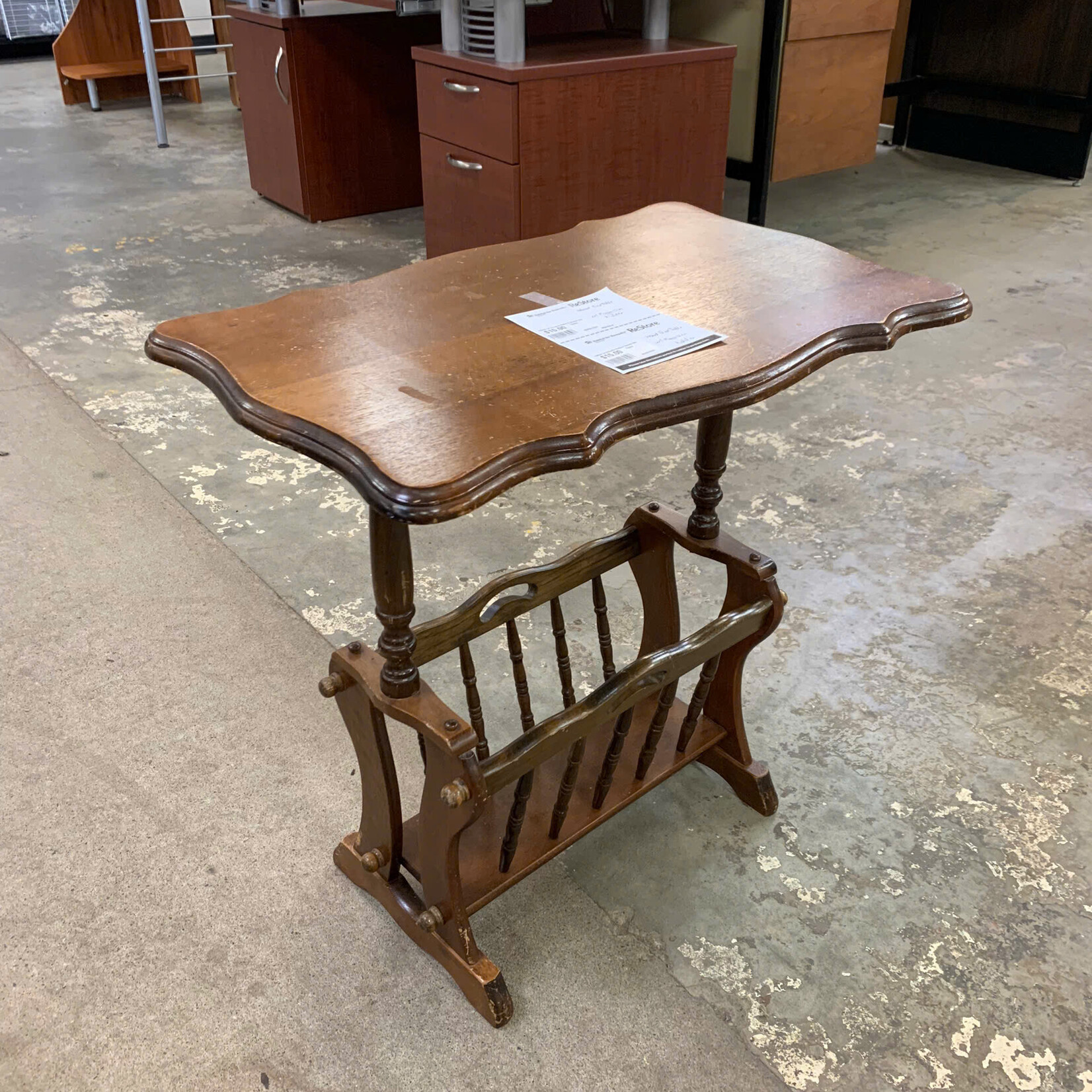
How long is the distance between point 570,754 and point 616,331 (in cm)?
51

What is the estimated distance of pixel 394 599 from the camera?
42.9 inches

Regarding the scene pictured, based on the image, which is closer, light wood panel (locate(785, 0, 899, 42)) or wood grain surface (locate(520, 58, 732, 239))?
wood grain surface (locate(520, 58, 732, 239))

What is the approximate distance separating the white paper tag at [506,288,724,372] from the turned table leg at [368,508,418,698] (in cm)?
28

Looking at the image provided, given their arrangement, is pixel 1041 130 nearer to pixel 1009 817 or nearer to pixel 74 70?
pixel 1009 817

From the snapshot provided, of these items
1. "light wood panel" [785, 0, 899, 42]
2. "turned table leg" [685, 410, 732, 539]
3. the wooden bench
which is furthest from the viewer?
the wooden bench

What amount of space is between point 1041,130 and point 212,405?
3879 mm

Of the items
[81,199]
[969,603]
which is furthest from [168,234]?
[969,603]

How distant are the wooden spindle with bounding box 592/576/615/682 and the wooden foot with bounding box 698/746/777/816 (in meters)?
0.19

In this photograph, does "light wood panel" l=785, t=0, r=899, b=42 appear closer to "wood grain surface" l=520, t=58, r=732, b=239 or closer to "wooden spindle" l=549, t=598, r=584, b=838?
"wood grain surface" l=520, t=58, r=732, b=239

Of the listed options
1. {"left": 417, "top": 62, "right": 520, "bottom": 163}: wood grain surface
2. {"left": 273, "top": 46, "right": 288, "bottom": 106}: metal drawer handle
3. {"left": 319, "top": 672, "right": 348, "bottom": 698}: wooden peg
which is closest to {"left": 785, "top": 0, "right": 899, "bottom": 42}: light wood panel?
{"left": 417, "top": 62, "right": 520, "bottom": 163}: wood grain surface

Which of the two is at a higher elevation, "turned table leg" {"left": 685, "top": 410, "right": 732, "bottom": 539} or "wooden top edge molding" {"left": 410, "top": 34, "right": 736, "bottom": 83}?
"wooden top edge molding" {"left": 410, "top": 34, "right": 736, "bottom": 83}

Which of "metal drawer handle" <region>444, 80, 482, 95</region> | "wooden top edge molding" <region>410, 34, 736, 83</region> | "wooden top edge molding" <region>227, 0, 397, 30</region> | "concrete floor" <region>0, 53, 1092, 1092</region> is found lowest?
"concrete floor" <region>0, 53, 1092, 1092</region>

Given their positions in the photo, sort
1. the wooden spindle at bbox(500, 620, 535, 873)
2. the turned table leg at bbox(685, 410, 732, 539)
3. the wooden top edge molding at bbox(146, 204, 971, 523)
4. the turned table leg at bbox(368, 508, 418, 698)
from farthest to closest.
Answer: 1. the turned table leg at bbox(685, 410, 732, 539)
2. the wooden spindle at bbox(500, 620, 535, 873)
3. the turned table leg at bbox(368, 508, 418, 698)
4. the wooden top edge molding at bbox(146, 204, 971, 523)

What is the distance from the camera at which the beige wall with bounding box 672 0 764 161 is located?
11.9 ft
